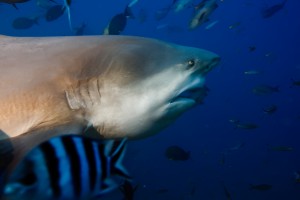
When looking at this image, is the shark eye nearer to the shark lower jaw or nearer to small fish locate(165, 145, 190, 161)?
the shark lower jaw

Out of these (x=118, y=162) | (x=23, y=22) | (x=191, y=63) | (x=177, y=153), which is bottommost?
(x=177, y=153)

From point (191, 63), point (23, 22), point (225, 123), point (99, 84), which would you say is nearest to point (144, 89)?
point (99, 84)

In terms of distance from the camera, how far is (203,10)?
765cm

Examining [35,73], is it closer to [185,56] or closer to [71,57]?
[71,57]

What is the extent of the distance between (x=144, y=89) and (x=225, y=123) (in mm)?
55623

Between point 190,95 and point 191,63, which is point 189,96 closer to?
point 190,95

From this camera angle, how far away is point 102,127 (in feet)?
8.69

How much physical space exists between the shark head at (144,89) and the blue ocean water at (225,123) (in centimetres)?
574

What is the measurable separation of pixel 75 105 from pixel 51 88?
23 cm

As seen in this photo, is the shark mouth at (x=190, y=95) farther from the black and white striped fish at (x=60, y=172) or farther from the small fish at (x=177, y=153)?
the small fish at (x=177, y=153)

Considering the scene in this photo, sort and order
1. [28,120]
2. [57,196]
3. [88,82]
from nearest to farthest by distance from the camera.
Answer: [57,196] < [28,120] < [88,82]

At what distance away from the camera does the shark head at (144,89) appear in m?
2.64

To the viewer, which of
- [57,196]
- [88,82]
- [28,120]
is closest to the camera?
[57,196]

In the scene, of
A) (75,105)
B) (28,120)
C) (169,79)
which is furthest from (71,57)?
(169,79)
